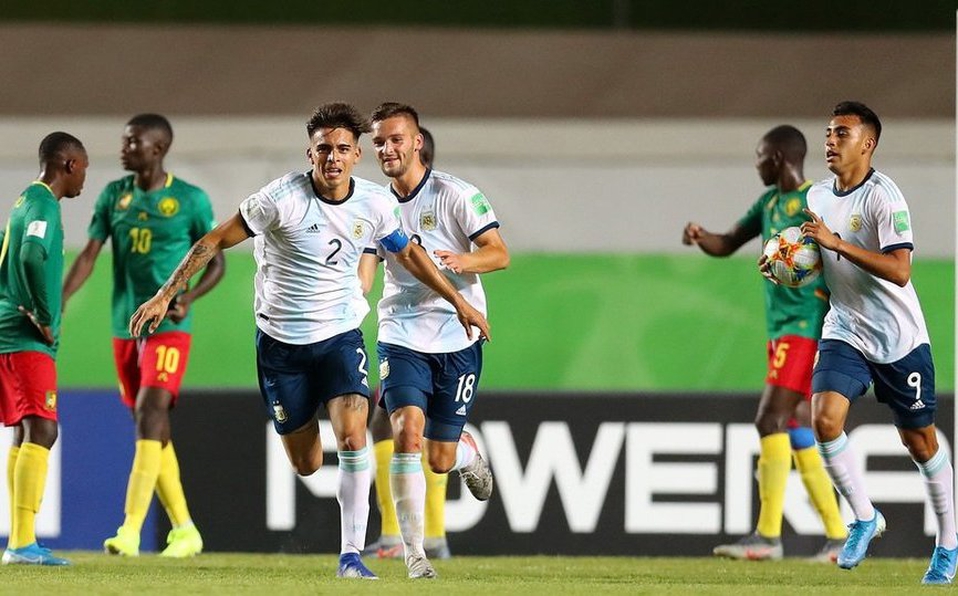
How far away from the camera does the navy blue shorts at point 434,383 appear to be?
23.9ft

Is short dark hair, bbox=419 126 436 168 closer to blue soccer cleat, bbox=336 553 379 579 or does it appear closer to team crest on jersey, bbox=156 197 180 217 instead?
team crest on jersey, bbox=156 197 180 217

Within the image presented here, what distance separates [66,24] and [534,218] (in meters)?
4.32

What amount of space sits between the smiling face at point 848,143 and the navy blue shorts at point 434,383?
168cm

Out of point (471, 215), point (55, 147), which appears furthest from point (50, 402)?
point (471, 215)

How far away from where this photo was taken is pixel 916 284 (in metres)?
10.2

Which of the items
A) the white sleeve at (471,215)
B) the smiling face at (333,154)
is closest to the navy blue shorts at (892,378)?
the white sleeve at (471,215)

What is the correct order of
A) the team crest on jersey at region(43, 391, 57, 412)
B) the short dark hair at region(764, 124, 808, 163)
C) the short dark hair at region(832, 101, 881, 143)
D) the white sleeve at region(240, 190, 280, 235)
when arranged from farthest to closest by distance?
the short dark hair at region(764, 124, 808, 163)
the team crest on jersey at region(43, 391, 57, 412)
the short dark hair at region(832, 101, 881, 143)
the white sleeve at region(240, 190, 280, 235)

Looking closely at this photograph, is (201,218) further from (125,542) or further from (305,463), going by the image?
(305,463)

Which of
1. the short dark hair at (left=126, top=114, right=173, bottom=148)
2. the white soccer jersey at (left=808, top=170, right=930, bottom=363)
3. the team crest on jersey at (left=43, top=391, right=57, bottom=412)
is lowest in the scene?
the team crest on jersey at (left=43, top=391, right=57, bottom=412)

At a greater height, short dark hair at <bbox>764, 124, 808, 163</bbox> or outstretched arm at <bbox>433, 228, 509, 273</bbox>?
short dark hair at <bbox>764, 124, 808, 163</bbox>

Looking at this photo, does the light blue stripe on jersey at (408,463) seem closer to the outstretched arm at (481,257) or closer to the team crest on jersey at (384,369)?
the team crest on jersey at (384,369)

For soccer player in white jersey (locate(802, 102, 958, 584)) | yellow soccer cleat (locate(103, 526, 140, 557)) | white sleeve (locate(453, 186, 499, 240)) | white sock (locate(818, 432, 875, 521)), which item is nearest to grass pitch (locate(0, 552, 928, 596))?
yellow soccer cleat (locate(103, 526, 140, 557))

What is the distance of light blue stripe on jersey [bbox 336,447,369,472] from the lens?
7.04m

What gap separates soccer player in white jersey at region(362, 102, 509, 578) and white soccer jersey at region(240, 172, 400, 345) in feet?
0.84
